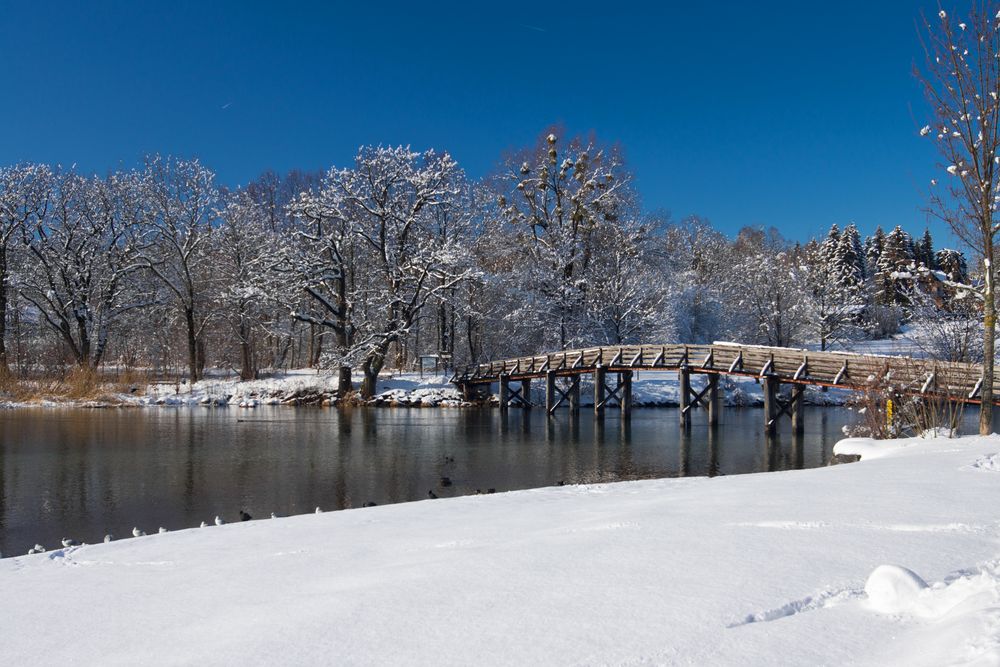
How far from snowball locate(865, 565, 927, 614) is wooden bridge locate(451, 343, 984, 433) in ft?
41.1

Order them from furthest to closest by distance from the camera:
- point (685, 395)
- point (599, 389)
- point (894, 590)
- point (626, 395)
Result: point (599, 389), point (626, 395), point (685, 395), point (894, 590)

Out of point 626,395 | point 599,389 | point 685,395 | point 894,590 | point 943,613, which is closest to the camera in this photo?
point 943,613

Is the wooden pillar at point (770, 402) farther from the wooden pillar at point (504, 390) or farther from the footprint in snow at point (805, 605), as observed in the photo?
the footprint in snow at point (805, 605)

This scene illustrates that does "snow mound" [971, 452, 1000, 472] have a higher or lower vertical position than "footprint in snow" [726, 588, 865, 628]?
lower

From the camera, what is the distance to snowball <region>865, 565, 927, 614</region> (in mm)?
3400

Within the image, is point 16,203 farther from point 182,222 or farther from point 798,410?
point 798,410

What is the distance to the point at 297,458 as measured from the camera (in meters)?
18.5

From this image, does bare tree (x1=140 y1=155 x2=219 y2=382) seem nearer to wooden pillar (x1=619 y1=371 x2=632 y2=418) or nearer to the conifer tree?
wooden pillar (x1=619 y1=371 x2=632 y2=418)

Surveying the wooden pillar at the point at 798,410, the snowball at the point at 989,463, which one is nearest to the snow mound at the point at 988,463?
the snowball at the point at 989,463

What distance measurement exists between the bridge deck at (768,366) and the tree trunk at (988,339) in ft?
2.80

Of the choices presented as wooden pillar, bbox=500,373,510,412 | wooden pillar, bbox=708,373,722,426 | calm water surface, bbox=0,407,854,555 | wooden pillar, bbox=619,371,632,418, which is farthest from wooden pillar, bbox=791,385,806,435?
wooden pillar, bbox=500,373,510,412

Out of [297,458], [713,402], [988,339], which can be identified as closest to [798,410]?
[713,402]

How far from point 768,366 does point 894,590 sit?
2345cm

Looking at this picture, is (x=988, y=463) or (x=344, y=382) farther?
(x=344, y=382)
